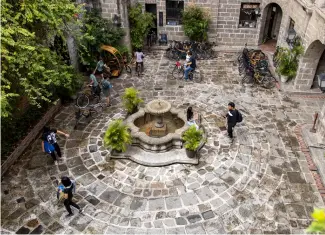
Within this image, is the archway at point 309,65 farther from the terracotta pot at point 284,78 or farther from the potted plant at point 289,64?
the terracotta pot at point 284,78

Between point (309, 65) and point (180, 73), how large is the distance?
19.9 feet

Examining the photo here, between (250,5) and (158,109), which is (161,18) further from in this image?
(158,109)

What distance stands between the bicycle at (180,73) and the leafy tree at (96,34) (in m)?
3.50

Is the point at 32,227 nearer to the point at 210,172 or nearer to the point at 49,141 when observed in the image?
the point at 49,141

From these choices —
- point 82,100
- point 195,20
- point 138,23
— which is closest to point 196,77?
point 195,20

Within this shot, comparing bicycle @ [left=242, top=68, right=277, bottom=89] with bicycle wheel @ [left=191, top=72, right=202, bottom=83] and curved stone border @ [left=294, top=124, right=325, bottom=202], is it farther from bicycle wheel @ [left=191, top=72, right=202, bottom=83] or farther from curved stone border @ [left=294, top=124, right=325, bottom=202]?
curved stone border @ [left=294, top=124, right=325, bottom=202]

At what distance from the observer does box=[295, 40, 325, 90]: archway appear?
540 inches

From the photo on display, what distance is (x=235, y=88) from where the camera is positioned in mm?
15125

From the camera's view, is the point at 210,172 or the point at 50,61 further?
the point at 50,61

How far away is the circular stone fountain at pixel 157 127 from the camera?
10828 mm

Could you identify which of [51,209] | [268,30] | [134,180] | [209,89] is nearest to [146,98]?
[209,89]

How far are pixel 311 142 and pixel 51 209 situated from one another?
356 inches

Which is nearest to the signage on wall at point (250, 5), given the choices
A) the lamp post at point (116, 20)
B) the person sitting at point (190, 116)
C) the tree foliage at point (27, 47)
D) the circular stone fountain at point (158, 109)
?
the lamp post at point (116, 20)

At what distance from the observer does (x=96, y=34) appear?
15.8 meters
